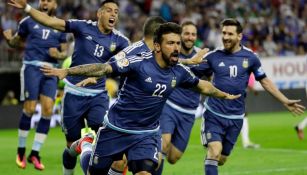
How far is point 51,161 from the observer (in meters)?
15.9

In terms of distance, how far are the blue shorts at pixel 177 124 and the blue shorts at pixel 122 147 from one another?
3.39 metres

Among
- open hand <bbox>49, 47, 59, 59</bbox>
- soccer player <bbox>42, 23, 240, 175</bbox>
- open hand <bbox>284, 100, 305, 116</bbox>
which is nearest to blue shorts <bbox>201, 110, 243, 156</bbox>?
open hand <bbox>284, 100, 305, 116</bbox>

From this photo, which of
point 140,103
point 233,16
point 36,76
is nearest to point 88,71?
point 140,103

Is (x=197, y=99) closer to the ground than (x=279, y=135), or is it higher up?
higher up

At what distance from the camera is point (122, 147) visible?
32.2ft

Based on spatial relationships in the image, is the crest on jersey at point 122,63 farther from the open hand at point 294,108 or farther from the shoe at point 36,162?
the shoe at point 36,162

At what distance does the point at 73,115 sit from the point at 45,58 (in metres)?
2.98

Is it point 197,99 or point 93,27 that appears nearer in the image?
point 93,27

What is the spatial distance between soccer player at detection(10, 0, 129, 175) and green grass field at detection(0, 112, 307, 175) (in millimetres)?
1957

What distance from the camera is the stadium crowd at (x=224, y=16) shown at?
28.3 metres

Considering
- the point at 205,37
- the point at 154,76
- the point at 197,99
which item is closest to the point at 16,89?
the point at 205,37

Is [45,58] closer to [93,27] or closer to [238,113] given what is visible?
[93,27]

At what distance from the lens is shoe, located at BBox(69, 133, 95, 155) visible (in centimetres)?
Answer: 1121

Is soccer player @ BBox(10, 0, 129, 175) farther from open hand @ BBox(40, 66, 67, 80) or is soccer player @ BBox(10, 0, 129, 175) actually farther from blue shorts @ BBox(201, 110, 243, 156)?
open hand @ BBox(40, 66, 67, 80)
